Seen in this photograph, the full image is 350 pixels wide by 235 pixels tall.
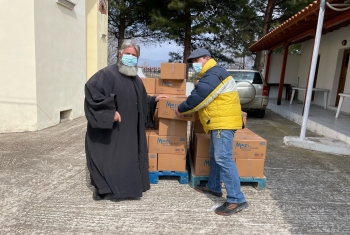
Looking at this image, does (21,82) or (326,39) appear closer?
(21,82)

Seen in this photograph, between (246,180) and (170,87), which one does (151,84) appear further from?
(246,180)

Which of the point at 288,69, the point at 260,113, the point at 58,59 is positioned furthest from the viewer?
the point at 288,69

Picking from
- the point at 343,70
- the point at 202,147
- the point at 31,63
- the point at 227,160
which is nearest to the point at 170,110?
the point at 202,147

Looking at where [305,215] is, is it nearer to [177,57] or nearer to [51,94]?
[51,94]

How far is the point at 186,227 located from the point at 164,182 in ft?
3.39

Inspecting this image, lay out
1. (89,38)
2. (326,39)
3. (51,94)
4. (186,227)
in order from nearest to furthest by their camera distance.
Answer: (186,227), (51,94), (89,38), (326,39)

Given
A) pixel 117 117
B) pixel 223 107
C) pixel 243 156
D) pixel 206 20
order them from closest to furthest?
pixel 223 107, pixel 117 117, pixel 243 156, pixel 206 20

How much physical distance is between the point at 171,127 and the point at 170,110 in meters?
0.23

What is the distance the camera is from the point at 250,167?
133 inches

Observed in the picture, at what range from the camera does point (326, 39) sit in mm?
10297

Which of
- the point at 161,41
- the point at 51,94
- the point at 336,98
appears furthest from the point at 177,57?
the point at 51,94

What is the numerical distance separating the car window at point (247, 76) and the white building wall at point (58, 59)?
4531 mm

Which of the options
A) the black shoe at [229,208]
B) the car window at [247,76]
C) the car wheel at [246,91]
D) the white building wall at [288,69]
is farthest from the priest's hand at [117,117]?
the white building wall at [288,69]

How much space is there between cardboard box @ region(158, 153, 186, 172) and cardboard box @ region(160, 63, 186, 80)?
107 centimetres
